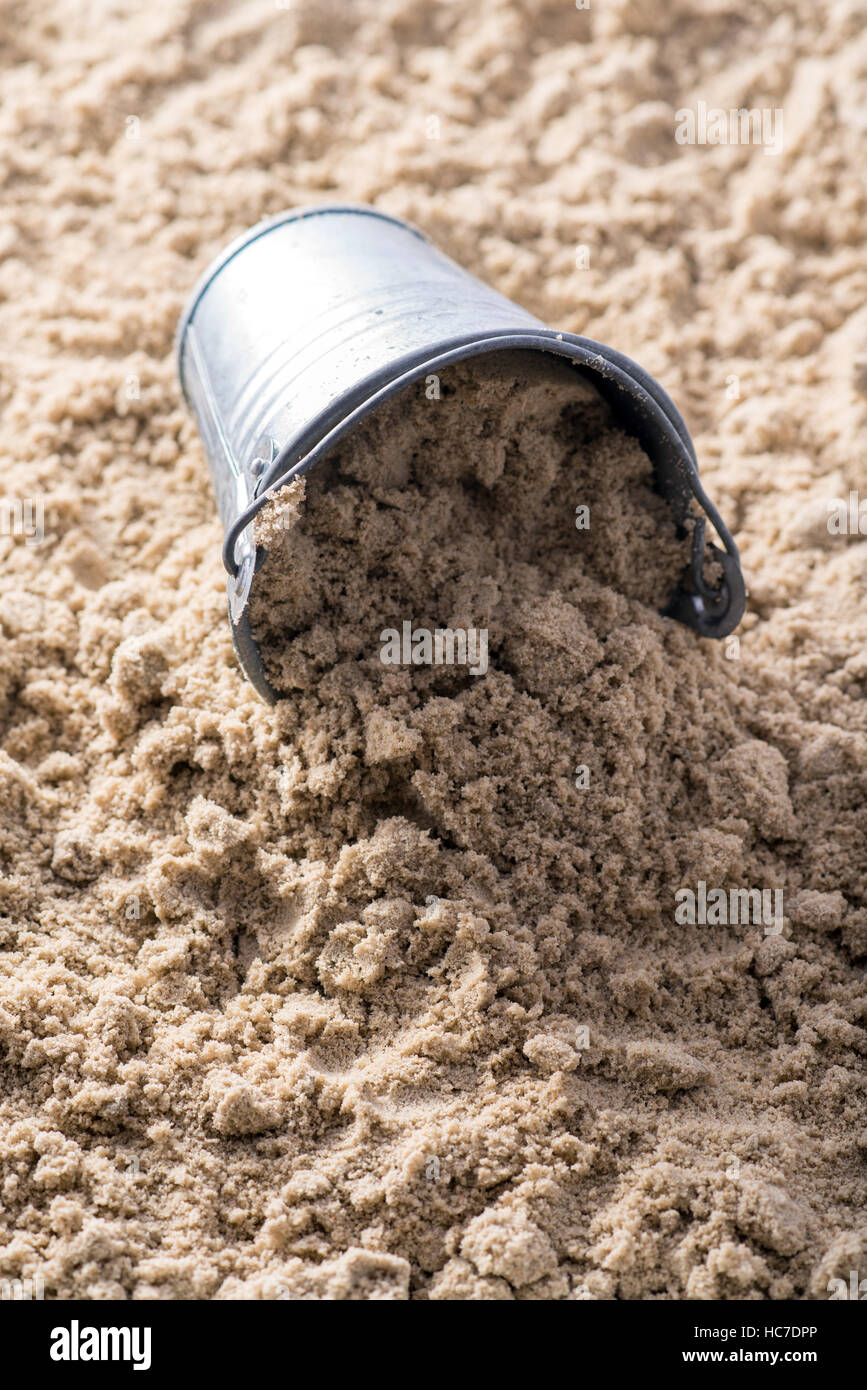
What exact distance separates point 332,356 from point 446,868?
0.95m

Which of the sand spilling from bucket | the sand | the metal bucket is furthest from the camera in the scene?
the sand spilling from bucket

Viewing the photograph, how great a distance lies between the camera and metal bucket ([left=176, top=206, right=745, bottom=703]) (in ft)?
6.73

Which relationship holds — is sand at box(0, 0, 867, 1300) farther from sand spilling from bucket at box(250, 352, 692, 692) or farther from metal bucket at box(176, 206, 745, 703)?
metal bucket at box(176, 206, 745, 703)

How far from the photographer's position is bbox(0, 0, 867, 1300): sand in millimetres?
1852

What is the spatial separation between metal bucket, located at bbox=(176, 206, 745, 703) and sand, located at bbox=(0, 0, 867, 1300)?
0.16 metres

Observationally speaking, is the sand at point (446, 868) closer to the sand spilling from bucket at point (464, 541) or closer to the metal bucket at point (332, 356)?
the sand spilling from bucket at point (464, 541)

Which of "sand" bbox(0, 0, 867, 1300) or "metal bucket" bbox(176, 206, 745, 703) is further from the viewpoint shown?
"metal bucket" bbox(176, 206, 745, 703)

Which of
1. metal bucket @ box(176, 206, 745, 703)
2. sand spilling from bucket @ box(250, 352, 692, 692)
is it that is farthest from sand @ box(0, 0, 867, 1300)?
metal bucket @ box(176, 206, 745, 703)

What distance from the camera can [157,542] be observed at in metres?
2.72

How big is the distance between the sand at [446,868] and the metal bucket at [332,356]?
160mm

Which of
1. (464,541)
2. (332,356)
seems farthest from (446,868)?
(332,356)

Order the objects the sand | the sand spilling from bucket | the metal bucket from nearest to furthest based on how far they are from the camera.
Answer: the sand
the metal bucket
the sand spilling from bucket

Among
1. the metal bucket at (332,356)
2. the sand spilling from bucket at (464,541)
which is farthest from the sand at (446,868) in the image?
the metal bucket at (332,356)

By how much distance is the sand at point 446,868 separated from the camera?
72.9 inches
